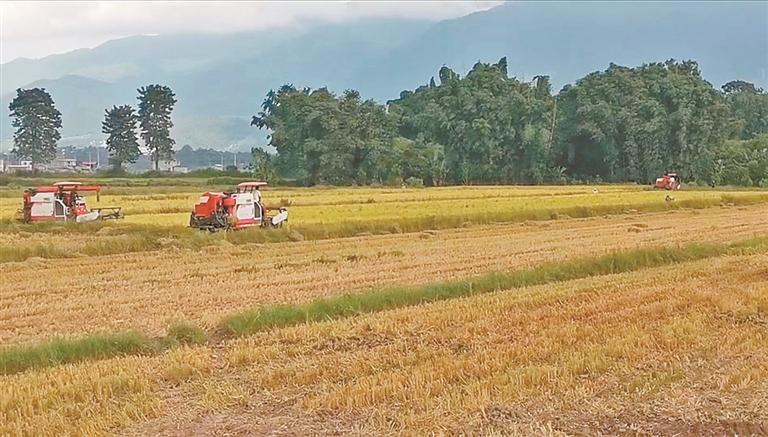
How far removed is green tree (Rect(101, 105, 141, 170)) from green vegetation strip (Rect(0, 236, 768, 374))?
300ft

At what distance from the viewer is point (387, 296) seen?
14125 mm

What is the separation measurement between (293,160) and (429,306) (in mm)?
63924

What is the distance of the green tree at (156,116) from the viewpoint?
106 m

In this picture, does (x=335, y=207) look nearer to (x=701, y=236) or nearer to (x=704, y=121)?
(x=701, y=236)

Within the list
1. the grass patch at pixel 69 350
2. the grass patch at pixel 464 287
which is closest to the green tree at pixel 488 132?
the grass patch at pixel 464 287

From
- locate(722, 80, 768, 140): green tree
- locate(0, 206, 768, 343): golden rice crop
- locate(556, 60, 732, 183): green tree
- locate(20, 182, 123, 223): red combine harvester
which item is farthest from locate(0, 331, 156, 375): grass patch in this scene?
locate(722, 80, 768, 140): green tree

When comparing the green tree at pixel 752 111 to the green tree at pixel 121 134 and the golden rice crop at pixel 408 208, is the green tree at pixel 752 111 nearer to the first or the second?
the golden rice crop at pixel 408 208

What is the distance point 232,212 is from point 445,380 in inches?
838

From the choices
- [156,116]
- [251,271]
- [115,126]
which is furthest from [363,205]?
[156,116]

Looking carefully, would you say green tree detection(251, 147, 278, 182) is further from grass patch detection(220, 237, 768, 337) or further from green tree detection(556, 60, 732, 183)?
grass patch detection(220, 237, 768, 337)

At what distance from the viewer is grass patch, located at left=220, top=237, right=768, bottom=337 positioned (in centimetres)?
1225

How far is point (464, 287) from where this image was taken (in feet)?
50.5

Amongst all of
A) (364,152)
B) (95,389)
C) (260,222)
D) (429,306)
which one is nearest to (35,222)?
(260,222)

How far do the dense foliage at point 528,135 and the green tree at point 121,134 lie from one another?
24.2 meters
